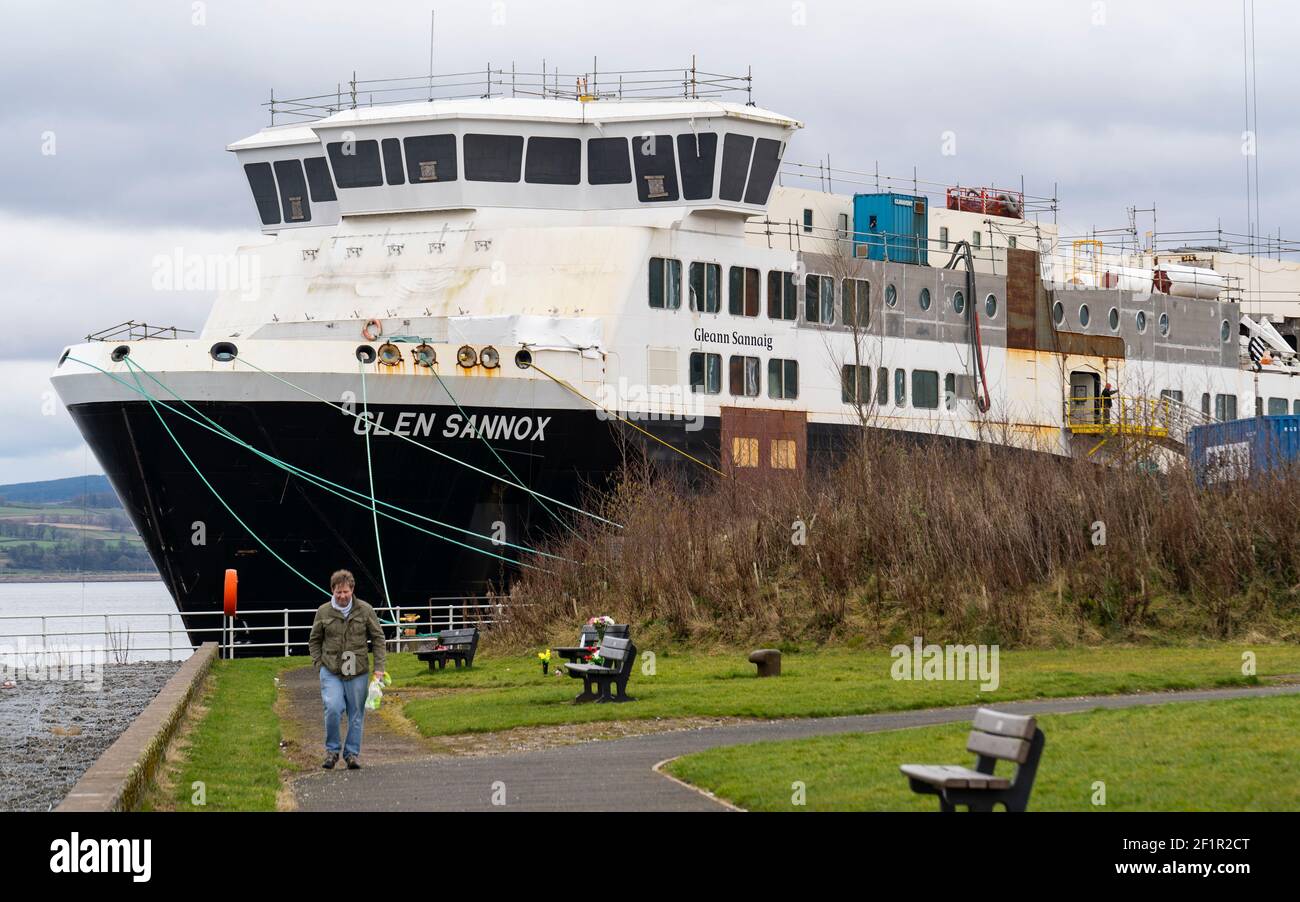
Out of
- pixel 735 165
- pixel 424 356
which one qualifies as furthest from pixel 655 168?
pixel 424 356

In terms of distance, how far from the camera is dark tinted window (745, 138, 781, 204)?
35000 mm

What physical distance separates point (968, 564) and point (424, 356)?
34.9 ft

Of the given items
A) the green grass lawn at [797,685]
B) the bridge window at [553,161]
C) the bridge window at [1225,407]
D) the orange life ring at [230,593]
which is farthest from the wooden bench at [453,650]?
the bridge window at [1225,407]

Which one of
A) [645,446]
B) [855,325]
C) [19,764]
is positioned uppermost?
[855,325]

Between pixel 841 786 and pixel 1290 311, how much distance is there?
48.5 metres

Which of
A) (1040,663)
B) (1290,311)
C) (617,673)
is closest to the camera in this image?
(617,673)

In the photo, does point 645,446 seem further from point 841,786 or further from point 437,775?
point 841,786

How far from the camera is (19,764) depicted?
16.4 m

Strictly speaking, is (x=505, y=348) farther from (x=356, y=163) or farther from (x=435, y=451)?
(x=356, y=163)

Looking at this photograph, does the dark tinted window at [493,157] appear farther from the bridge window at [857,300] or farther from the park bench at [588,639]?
the park bench at [588,639]

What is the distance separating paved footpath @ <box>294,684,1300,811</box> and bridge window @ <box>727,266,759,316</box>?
59.2 ft

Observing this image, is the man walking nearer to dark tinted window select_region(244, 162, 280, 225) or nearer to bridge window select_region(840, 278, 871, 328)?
dark tinted window select_region(244, 162, 280, 225)
